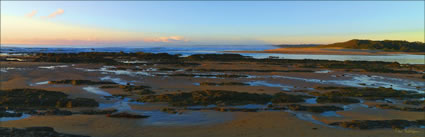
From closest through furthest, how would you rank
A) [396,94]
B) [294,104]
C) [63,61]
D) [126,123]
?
[126,123], [294,104], [396,94], [63,61]

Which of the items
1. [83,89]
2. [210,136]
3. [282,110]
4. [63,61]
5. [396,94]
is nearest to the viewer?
[210,136]

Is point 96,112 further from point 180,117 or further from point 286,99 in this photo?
point 286,99

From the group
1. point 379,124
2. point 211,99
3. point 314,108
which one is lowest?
point 379,124

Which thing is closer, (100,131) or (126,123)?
(100,131)

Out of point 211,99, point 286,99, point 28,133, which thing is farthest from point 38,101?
point 286,99

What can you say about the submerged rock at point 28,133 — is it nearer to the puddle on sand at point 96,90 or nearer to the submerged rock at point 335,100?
the puddle on sand at point 96,90

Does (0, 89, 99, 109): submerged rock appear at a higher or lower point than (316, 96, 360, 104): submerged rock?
higher

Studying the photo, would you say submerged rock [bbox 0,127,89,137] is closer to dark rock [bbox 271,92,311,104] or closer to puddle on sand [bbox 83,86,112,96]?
puddle on sand [bbox 83,86,112,96]

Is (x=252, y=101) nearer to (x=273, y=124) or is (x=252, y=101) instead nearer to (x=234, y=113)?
(x=234, y=113)

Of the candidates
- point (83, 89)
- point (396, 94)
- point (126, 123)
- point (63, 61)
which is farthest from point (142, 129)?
point (63, 61)

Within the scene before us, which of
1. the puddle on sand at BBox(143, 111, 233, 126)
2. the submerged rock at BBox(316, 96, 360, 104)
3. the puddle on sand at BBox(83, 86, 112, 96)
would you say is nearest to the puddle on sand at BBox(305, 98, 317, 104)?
the submerged rock at BBox(316, 96, 360, 104)

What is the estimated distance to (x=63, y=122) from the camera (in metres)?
6.92

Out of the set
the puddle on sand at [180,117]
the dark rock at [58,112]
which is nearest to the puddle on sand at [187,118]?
the puddle on sand at [180,117]

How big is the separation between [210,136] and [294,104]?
407 cm
